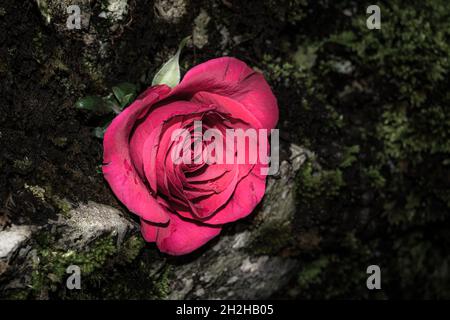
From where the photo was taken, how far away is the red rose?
1.49m

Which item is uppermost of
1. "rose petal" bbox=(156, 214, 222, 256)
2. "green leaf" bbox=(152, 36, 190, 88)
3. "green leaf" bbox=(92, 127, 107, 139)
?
"green leaf" bbox=(152, 36, 190, 88)

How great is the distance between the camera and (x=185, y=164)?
150 centimetres

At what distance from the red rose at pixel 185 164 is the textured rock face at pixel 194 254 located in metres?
0.17

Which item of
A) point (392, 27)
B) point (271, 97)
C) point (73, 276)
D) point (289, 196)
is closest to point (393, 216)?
point (289, 196)

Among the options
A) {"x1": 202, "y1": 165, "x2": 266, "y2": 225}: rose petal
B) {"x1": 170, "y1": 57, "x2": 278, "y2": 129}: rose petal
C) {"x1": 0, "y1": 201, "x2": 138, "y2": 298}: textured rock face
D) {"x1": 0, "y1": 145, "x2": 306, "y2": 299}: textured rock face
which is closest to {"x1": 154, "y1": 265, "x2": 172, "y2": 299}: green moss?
{"x1": 0, "y1": 145, "x2": 306, "y2": 299}: textured rock face

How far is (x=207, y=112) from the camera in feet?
5.02

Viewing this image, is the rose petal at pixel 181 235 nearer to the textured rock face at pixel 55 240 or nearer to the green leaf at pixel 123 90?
the textured rock face at pixel 55 240

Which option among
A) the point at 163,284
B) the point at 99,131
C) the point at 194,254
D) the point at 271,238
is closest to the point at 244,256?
the point at 271,238

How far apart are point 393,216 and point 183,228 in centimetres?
110

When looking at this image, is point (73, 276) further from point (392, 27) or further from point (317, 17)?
point (392, 27)

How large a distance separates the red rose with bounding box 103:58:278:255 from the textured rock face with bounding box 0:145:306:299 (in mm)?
166

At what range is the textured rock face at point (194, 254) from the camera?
1.57m

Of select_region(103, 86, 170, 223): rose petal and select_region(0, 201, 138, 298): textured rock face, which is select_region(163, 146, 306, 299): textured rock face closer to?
select_region(0, 201, 138, 298): textured rock face

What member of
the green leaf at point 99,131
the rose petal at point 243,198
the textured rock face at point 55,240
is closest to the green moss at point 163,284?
the textured rock face at point 55,240
